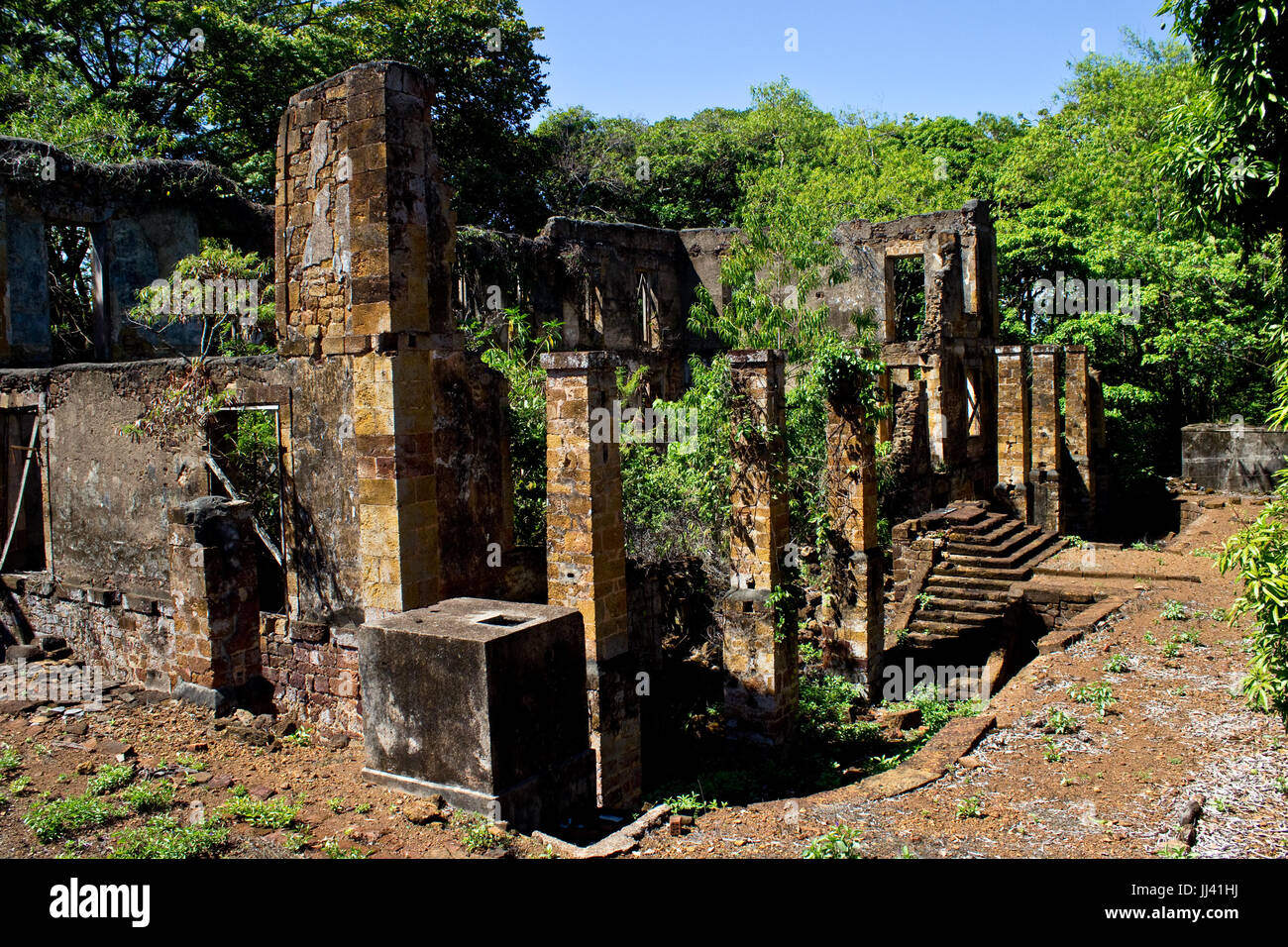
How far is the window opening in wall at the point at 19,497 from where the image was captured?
36.9ft

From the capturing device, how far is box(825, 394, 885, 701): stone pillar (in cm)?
1221

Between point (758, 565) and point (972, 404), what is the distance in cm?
1267

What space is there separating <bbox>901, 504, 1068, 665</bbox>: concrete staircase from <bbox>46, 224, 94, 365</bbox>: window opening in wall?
13242 millimetres

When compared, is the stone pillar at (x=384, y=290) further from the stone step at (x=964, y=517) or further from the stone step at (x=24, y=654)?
the stone step at (x=964, y=517)

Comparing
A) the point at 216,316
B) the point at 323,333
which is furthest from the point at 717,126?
the point at 323,333

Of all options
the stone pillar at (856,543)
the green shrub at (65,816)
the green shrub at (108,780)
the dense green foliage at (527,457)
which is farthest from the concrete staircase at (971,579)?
the green shrub at (65,816)

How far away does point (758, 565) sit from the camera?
10320 millimetres

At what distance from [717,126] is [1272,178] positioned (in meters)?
32.2

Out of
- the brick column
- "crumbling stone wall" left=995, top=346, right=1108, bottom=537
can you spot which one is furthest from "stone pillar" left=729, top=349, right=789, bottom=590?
"crumbling stone wall" left=995, top=346, right=1108, bottom=537

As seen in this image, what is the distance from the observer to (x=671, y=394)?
2325 centimetres

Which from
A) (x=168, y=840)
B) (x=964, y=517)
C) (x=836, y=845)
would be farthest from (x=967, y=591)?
(x=168, y=840)

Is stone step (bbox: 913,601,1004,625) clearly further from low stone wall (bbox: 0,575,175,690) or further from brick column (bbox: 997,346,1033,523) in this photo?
low stone wall (bbox: 0,575,175,690)

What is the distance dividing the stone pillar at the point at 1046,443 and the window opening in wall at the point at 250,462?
15761 millimetres
